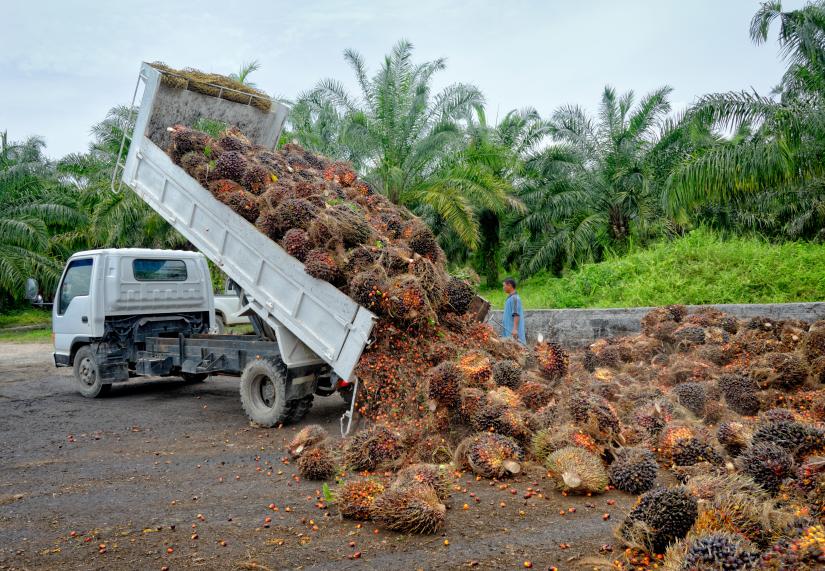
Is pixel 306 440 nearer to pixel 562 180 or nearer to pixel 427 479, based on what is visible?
pixel 427 479

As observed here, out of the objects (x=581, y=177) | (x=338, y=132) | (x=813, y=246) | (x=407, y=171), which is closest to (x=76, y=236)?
(x=338, y=132)

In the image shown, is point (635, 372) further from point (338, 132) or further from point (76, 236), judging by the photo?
point (76, 236)

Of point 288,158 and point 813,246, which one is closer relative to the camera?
point 288,158

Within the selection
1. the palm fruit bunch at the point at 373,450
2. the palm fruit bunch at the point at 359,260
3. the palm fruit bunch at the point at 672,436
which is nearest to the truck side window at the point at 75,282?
the palm fruit bunch at the point at 359,260

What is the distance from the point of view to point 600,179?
65.9ft

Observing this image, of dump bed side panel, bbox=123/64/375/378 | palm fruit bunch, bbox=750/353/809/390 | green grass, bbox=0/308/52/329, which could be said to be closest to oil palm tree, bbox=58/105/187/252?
green grass, bbox=0/308/52/329

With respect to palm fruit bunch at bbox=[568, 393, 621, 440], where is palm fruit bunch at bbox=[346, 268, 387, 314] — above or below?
above

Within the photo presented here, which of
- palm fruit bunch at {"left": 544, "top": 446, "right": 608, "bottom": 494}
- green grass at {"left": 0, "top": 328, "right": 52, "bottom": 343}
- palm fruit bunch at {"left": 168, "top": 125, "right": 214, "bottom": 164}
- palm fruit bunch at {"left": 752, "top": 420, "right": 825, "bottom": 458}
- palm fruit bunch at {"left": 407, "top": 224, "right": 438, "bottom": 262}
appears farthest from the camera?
green grass at {"left": 0, "top": 328, "right": 52, "bottom": 343}

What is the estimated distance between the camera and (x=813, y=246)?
13.5m

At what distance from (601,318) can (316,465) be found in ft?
24.3

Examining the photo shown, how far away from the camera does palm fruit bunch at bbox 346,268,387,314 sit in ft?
19.8

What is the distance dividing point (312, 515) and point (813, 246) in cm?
1335

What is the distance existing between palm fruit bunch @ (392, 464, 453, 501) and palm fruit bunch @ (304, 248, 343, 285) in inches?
93.9

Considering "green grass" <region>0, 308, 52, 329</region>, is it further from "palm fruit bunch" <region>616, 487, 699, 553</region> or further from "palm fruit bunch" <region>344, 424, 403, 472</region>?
"palm fruit bunch" <region>616, 487, 699, 553</region>
